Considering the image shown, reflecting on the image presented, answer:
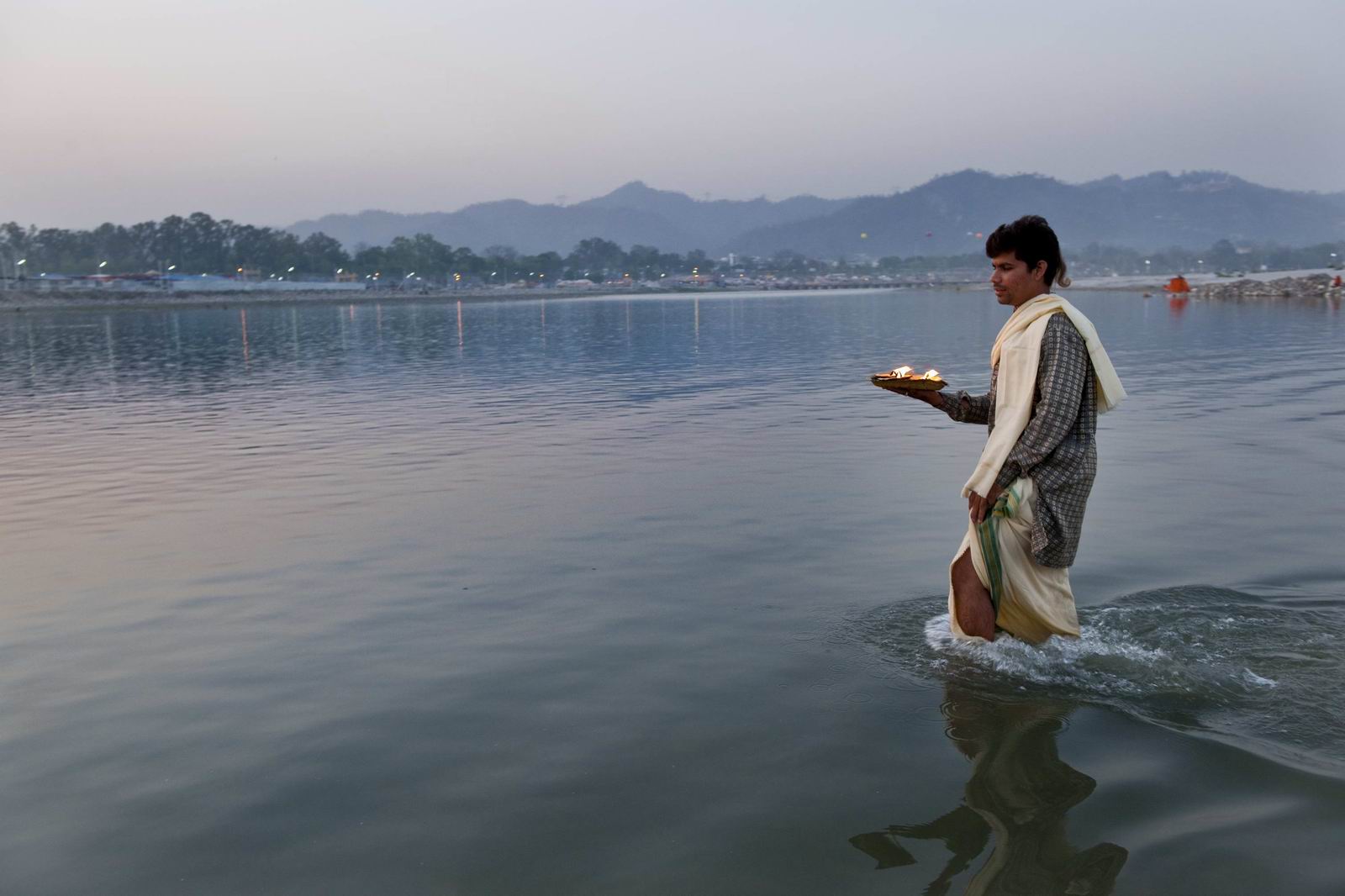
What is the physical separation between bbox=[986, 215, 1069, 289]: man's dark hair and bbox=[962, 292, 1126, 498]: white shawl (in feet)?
0.58

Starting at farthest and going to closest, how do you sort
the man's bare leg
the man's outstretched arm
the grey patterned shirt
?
the man's outstretched arm → the man's bare leg → the grey patterned shirt

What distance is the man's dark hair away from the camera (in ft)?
17.4

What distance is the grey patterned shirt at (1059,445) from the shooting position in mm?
5230

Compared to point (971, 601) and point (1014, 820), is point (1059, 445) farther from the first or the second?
point (1014, 820)

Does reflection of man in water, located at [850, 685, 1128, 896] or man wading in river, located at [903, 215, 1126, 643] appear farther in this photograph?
man wading in river, located at [903, 215, 1126, 643]

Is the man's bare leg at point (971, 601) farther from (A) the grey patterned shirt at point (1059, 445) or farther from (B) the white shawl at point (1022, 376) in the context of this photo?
(B) the white shawl at point (1022, 376)

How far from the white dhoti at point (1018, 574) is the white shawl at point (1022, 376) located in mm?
174

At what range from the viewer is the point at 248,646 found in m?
6.93

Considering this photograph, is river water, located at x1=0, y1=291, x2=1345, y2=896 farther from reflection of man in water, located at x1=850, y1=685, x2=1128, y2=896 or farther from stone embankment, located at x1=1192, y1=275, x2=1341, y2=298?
stone embankment, located at x1=1192, y1=275, x2=1341, y2=298

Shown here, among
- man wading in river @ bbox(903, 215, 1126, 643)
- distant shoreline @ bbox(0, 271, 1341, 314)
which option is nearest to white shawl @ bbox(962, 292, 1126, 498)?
man wading in river @ bbox(903, 215, 1126, 643)

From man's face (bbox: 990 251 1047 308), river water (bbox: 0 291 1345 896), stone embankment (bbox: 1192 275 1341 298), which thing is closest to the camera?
river water (bbox: 0 291 1345 896)

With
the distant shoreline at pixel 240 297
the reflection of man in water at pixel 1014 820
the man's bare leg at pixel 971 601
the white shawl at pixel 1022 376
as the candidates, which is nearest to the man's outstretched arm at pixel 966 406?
the white shawl at pixel 1022 376

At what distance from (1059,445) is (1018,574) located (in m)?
0.70

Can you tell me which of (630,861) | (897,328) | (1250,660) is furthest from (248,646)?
(897,328)
